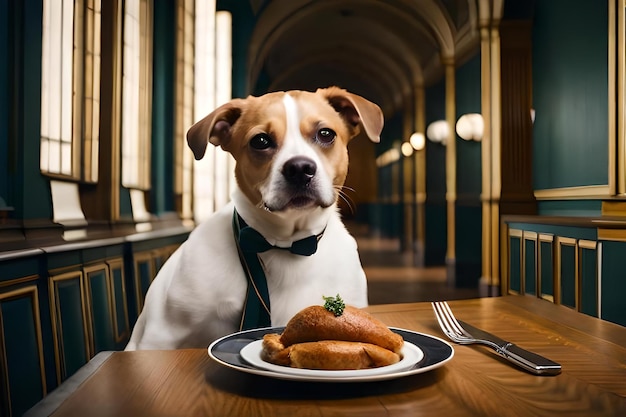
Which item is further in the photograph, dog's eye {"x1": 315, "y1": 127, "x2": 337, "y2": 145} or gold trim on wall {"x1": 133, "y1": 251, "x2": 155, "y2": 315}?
gold trim on wall {"x1": 133, "y1": 251, "x2": 155, "y2": 315}

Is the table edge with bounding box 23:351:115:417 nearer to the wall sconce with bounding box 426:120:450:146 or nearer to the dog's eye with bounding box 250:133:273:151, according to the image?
the dog's eye with bounding box 250:133:273:151

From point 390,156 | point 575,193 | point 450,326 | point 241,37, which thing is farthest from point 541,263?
point 450,326

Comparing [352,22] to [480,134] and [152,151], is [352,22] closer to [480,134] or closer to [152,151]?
[152,151]

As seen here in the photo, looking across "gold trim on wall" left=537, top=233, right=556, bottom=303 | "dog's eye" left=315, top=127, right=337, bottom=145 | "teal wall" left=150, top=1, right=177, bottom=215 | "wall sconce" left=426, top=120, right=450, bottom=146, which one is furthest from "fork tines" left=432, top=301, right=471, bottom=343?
"wall sconce" left=426, top=120, right=450, bottom=146

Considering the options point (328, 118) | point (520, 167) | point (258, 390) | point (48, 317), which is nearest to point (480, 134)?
point (520, 167)

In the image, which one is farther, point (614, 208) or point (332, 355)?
point (614, 208)

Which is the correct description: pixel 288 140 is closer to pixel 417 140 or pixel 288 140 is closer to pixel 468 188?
pixel 417 140
